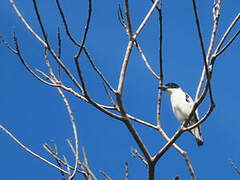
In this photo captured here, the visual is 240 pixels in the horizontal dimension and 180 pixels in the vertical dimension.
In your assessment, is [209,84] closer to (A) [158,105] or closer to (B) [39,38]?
(A) [158,105]

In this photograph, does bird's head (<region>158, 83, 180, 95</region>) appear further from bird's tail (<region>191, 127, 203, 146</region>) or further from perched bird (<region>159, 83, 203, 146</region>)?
bird's tail (<region>191, 127, 203, 146</region>)

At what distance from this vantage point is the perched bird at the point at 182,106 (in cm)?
669

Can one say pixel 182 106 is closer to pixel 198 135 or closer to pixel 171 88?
pixel 198 135

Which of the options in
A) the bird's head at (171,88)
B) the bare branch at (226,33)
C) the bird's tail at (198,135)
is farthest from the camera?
the bird's head at (171,88)

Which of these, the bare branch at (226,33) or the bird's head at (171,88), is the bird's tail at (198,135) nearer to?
the bird's head at (171,88)

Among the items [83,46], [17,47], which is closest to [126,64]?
[83,46]

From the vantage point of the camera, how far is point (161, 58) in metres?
2.66

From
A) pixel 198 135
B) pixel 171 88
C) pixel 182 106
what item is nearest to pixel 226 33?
pixel 198 135

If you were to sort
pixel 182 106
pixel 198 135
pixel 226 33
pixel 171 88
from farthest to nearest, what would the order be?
pixel 171 88, pixel 182 106, pixel 198 135, pixel 226 33

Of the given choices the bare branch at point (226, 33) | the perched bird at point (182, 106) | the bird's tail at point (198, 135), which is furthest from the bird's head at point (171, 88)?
the bare branch at point (226, 33)

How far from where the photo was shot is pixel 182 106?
7.10 m

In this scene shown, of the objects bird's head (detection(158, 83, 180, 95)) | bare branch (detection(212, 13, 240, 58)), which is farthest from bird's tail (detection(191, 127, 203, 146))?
bare branch (detection(212, 13, 240, 58))

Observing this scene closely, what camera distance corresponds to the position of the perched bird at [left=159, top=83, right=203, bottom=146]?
6688 mm

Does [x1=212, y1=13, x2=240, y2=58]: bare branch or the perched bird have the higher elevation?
the perched bird
